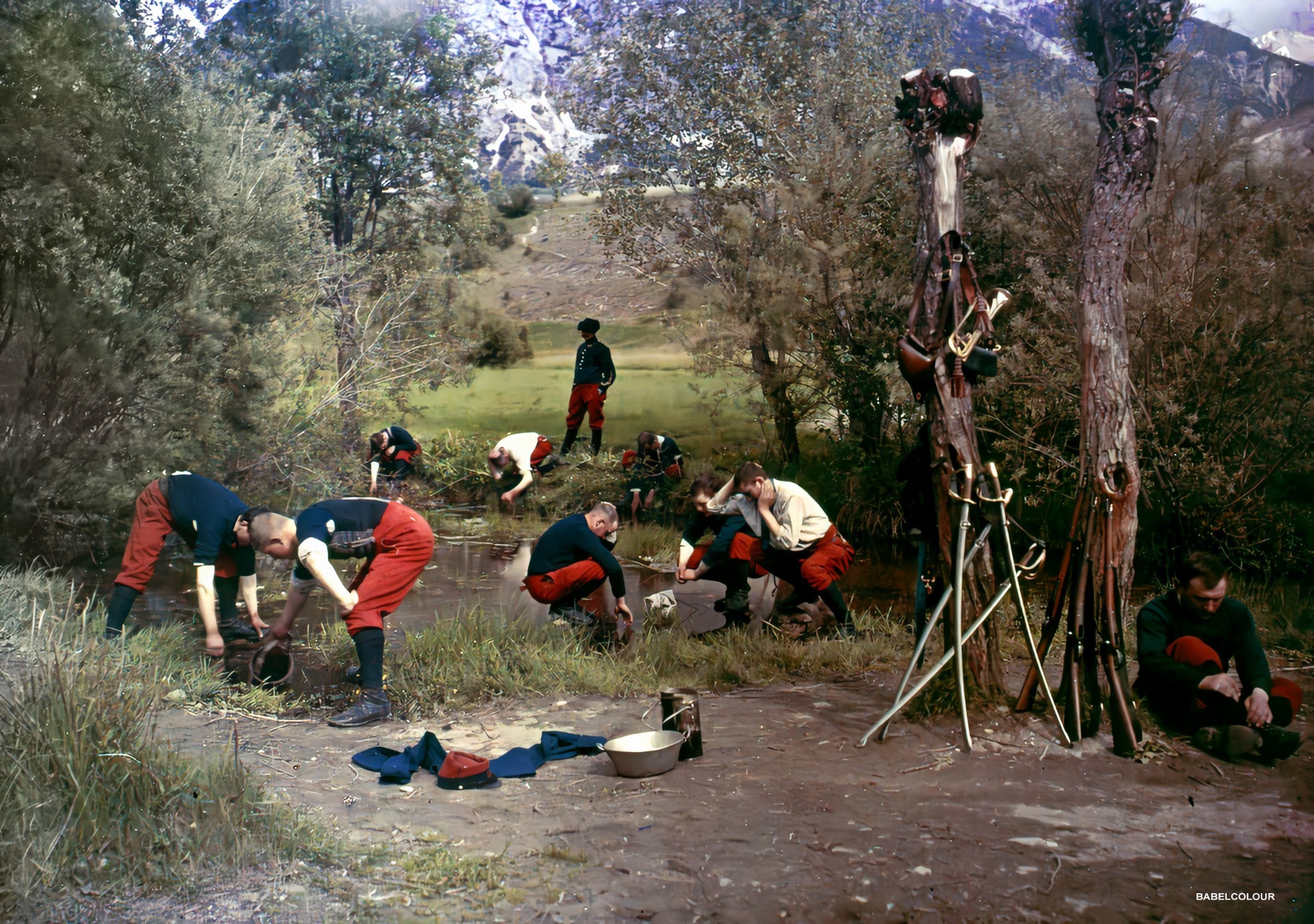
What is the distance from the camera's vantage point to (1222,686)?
13.1ft

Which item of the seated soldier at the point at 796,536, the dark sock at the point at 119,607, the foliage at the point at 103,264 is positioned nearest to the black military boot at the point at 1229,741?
the seated soldier at the point at 796,536

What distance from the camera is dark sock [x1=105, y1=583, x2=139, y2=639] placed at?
579 cm

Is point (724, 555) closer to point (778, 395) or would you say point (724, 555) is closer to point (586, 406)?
point (778, 395)

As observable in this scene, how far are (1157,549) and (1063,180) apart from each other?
9.64ft

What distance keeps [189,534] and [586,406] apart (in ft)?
18.8

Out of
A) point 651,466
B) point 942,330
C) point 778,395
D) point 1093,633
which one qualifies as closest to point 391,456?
Answer: point 651,466

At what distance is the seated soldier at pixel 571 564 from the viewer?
20.1 ft

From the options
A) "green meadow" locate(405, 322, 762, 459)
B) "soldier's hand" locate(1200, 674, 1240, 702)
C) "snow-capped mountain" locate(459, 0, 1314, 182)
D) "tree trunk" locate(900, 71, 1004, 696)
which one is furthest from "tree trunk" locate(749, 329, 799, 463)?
"soldier's hand" locate(1200, 674, 1240, 702)

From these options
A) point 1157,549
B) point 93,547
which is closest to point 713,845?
point 1157,549

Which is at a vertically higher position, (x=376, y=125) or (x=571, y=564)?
(x=376, y=125)

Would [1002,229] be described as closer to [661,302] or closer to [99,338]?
[661,302]

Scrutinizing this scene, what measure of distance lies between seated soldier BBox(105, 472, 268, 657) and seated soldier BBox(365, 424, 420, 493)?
3668mm

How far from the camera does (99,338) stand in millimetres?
7648

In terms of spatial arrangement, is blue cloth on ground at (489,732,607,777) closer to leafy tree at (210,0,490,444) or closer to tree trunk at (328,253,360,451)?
tree trunk at (328,253,360,451)
